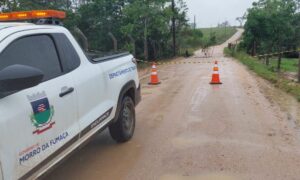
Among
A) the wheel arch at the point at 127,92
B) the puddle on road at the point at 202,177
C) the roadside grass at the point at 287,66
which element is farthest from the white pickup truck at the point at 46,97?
the roadside grass at the point at 287,66

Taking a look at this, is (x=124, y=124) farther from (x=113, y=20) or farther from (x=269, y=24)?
(x=269, y=24)

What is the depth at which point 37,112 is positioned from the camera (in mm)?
3318

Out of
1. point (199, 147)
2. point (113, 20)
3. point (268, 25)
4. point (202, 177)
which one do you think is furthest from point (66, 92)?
point (268, 25)

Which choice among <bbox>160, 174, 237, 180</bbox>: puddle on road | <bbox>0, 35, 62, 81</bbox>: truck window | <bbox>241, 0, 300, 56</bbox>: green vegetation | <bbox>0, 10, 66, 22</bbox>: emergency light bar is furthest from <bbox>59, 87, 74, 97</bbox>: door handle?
<bbox>241, 0, 300, 56</bbox>: green vegetation

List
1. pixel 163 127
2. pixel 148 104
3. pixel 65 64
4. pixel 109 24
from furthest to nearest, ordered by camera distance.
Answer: pixel 109 24, pixel 148 104, pixel 163 127, pixel 65 64

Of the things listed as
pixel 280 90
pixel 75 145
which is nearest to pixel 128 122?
pixel 75 145

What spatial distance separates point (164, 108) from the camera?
8.83 meters

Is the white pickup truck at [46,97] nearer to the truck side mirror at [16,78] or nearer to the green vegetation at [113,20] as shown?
the truck side mirror at [16,78]

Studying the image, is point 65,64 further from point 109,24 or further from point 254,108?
point 109,24

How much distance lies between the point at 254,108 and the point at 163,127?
107 inches

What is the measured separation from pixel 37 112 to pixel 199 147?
310 centimetres

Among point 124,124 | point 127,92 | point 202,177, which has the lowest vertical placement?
point 202,177

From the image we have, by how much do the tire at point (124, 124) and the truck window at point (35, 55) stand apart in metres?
1.94

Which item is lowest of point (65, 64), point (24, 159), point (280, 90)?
point (280, 90)
